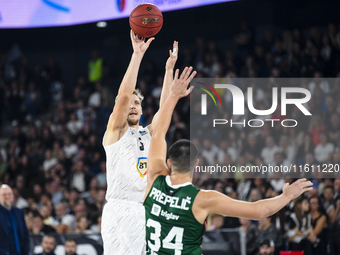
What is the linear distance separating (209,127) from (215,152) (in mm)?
1002

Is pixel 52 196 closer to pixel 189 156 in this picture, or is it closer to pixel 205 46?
pixel 205 46

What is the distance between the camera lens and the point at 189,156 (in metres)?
4.08

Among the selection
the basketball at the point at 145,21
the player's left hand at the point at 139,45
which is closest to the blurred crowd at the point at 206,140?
the basketball at the point at 145,21

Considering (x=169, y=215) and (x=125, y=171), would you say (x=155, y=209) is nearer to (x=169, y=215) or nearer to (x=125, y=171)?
(x=169, y=215)

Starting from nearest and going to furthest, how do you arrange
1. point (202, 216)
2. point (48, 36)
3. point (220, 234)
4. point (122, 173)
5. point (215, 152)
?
1. point (202, 216)
2. point (122, 173)
3. point (220, 234)
4. point (215, 152)
5. point (48, 36)

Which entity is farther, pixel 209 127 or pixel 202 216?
pixel 209 127

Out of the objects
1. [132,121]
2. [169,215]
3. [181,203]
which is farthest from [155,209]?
[132,121]

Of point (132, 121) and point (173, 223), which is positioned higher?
point (132, 121)

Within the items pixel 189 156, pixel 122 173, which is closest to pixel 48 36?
pixel 122 173

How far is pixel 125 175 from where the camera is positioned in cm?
531

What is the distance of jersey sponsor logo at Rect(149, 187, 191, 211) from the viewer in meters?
3.95

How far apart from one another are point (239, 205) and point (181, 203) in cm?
50

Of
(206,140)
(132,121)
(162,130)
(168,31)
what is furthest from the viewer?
(168,31)

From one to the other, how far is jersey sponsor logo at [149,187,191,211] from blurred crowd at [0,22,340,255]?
500cm
